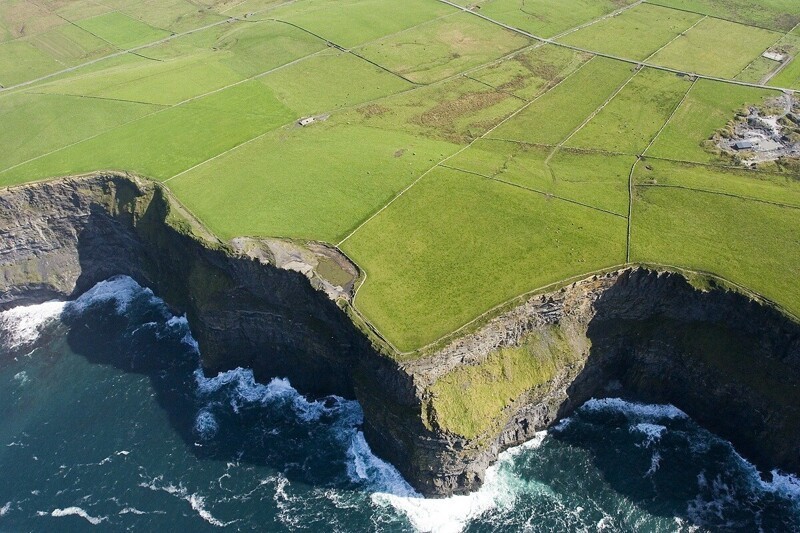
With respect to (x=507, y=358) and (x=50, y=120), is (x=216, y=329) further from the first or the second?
(x=50, y=120)

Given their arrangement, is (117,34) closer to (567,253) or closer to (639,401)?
→ (567,253)

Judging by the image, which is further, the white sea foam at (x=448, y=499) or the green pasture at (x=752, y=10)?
the green pasture at (x=752, y=10)

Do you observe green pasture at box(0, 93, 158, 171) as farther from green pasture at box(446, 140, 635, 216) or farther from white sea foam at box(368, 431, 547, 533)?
white sea foam at box(368, 431, 547, 533)

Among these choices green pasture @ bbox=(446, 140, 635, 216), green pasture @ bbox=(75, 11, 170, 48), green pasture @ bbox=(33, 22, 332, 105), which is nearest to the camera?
green pasture @ bbox=(446, 140, 635, 216)

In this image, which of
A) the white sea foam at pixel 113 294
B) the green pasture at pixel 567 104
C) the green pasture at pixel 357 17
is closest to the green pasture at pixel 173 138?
the white sea foam at pixel 113 294

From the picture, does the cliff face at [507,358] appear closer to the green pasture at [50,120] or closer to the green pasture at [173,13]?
the green pasture at [50,120]

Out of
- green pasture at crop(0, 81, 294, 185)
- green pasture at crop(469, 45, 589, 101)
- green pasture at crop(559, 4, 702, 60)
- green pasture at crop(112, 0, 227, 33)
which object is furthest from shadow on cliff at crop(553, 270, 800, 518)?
green pasture at crop(112, 0, 227, 33)

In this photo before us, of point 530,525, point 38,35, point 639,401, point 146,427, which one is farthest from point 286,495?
point 38,35
